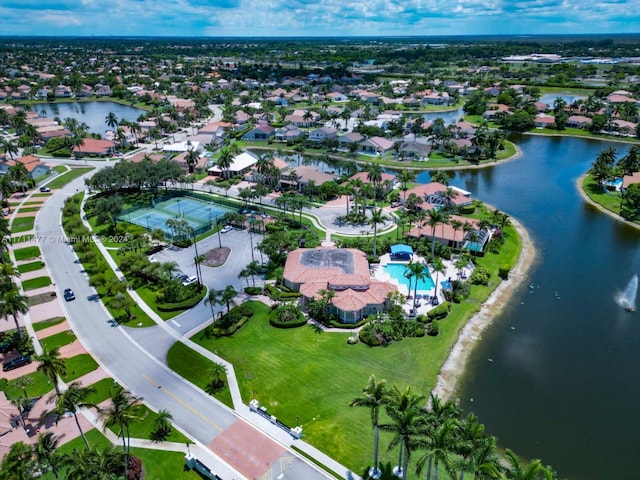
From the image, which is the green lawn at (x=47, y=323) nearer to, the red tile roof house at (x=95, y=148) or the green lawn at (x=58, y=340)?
the green lawn at (x=58, y=340)

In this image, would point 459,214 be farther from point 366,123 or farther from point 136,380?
point 366,123

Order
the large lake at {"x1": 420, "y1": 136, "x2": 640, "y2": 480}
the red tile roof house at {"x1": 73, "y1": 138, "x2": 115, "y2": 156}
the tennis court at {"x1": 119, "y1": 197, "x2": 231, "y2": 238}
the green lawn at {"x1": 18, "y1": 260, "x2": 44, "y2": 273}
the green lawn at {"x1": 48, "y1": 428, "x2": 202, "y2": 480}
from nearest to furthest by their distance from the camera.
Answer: the green lawn at {"x1": 48, "y1": 428, "x2": 202, "y2": 480} < the large lake at {"x1": 420, "y1": 136, "x2": 640, "y2": 480} < the green lawn at {"x1": 18, "y1": 260, "x2": 44, "y2": 273} < the tennis court at {"x1": 119, "y1": 197, "x2": 231, "y2": 238} < the red tile roof house at {"x1": 73, "y1": 138, "x2": 115, "y2": 156}

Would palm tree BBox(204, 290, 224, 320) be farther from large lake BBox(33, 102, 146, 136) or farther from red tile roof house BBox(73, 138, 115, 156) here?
large lake BBox(33, 102, 146, 136)

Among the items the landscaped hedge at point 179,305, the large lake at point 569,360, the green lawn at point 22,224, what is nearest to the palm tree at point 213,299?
the landscaped hedge at point 179,305

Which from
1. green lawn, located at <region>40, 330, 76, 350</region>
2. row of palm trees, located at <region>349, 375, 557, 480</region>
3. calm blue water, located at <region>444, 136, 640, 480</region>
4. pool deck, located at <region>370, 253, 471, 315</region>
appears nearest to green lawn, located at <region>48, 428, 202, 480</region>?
green lawn, located at <region>40, 330, 76, 350</region>

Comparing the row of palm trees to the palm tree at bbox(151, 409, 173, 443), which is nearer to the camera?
the row of palm trees

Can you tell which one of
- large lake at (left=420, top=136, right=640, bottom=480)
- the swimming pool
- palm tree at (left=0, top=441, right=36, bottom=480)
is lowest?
large lake at (left=420, top=136, right=640, bottom=480)
